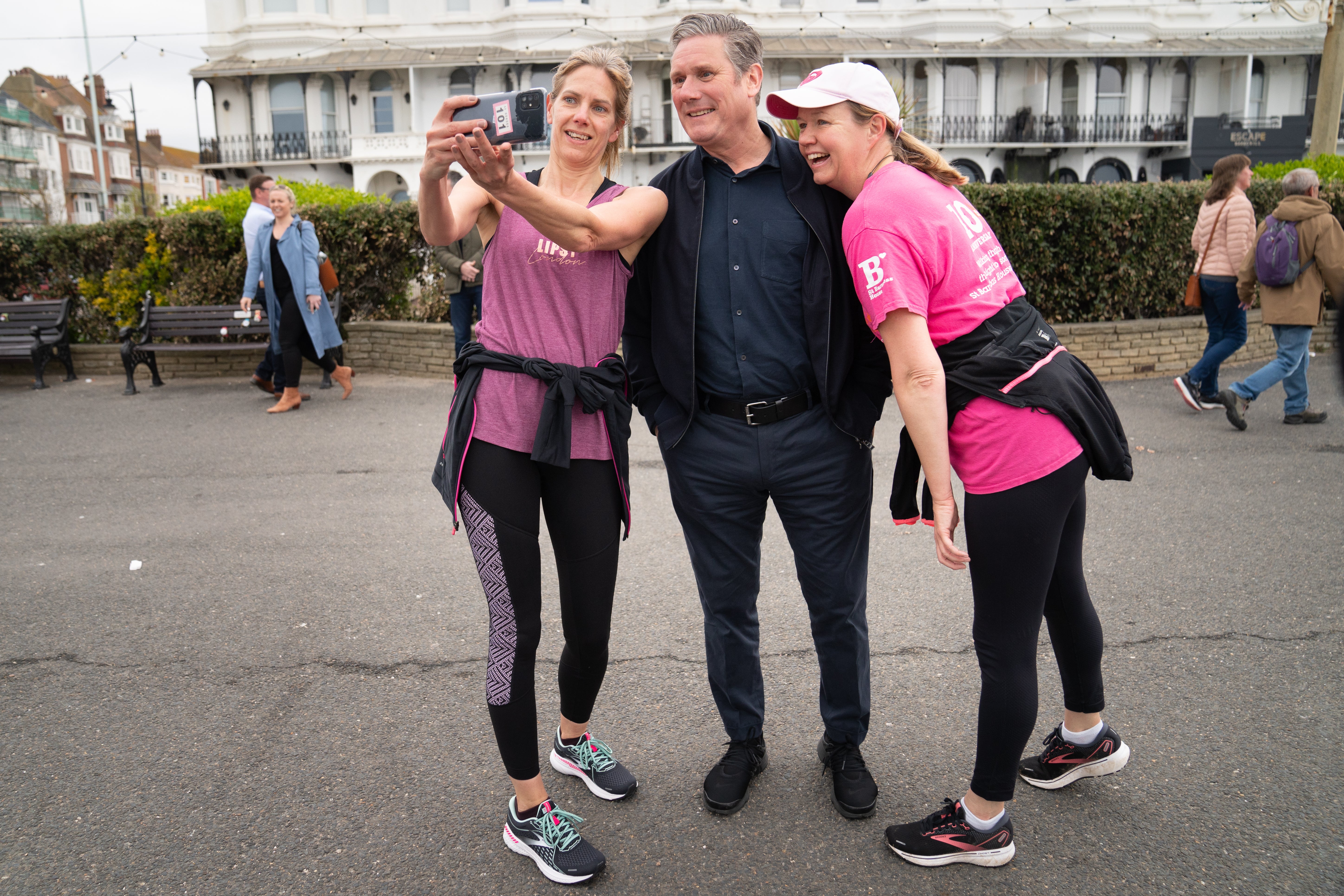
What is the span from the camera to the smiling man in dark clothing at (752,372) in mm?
2611

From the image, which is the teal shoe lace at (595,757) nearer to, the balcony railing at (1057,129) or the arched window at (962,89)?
the balcony railing at (1057,129)

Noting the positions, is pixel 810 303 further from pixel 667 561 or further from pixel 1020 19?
pixel 1020 19

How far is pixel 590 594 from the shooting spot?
267 centimetres

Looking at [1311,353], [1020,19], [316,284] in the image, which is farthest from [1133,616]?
[1020,19]

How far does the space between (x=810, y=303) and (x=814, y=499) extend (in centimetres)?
58

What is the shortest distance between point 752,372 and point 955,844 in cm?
143

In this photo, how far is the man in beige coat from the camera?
23.7 ft

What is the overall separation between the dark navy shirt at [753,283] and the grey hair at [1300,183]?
6474 millimetres

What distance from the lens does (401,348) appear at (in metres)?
10.7

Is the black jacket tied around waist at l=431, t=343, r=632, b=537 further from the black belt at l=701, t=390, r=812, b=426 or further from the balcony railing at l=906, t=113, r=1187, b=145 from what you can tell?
the balcony railing at l=906, t=113, r=1187, b=145

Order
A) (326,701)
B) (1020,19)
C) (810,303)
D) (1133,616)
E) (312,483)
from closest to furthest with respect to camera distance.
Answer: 1. (810,303)
2. (326,701)
3. (1133,616)
4. (312,483)
5. (1020,19)

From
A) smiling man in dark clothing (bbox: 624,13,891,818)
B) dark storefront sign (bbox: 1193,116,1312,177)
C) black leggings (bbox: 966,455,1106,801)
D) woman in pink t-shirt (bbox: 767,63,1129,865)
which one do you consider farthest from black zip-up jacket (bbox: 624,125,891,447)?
dark storefront sign (bbox: 1193,116,1312,177)

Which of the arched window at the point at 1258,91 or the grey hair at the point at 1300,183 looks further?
the arched window at the point at 1258,91

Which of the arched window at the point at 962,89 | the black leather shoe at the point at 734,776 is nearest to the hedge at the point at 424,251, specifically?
the black leather shoe at the point at 734,776
